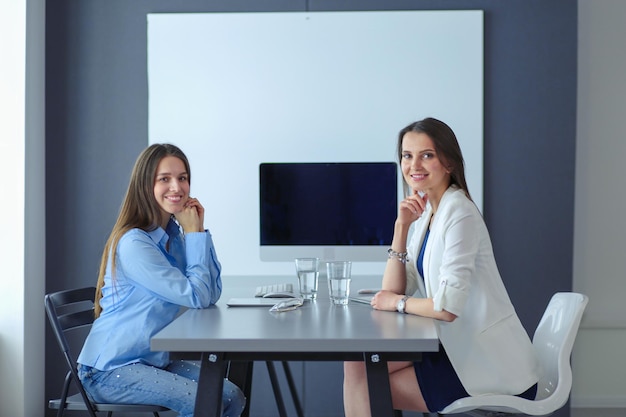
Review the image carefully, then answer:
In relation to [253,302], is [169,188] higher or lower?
higher

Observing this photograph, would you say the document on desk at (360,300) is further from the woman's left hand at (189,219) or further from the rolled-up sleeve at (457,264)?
the woman's left hand at (189,219)

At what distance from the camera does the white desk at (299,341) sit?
5.74ft

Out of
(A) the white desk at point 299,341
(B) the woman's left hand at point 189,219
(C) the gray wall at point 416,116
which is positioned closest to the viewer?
(A) the white desk at point 299,341

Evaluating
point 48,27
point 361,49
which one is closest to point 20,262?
Result: point 48,27

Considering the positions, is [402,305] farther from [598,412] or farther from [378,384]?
[598,412]

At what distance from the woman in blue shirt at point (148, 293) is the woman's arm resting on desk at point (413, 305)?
20.4 inches

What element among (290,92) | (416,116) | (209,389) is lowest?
(209,389)

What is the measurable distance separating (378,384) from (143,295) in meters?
0.87

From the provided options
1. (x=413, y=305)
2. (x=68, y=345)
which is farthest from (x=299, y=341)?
(x=68, y=345)

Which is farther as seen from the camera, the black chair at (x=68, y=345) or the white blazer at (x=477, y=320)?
the black chair at (x=68, y=345)

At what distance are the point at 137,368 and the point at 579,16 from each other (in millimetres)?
3284

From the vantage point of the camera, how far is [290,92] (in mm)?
4055

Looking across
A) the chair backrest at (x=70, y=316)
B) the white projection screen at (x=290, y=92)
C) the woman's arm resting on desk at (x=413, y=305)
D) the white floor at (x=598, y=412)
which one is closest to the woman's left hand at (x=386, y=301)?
the woman's arm resting on desk at (x=413, y=305)

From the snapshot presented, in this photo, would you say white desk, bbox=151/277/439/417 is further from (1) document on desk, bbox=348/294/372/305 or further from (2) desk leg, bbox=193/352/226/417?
(1) document on desk, bbox=348/294/372/305
